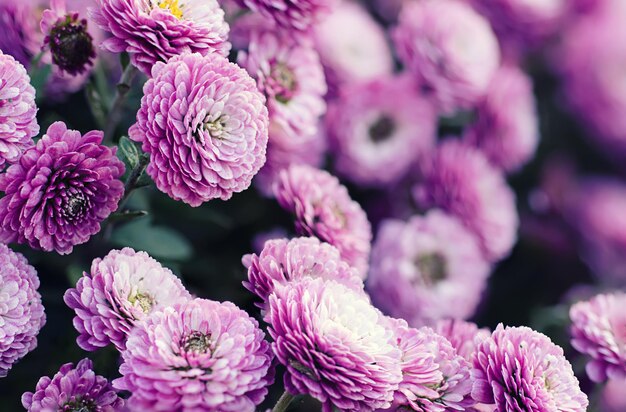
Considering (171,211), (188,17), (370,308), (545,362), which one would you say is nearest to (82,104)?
(171,211)

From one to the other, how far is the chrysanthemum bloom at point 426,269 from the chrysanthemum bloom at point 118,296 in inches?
15.0

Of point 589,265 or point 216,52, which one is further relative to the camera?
point 589,265

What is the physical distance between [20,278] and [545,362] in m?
0.47

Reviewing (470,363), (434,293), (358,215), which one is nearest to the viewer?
(470,363)

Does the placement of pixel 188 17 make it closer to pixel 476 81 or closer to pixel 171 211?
pixel 171 211

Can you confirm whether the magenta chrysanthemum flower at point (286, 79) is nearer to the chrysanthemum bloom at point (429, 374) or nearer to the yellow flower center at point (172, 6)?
the yellow flower center at point (172, 6)

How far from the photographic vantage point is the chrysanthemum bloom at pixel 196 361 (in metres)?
0.50

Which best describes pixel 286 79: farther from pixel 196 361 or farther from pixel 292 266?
pixel 196 361

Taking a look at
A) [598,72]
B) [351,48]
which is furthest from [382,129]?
[598,72]

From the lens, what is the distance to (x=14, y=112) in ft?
1.88

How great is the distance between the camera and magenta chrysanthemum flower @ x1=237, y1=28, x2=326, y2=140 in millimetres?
784

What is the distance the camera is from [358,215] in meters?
0.82

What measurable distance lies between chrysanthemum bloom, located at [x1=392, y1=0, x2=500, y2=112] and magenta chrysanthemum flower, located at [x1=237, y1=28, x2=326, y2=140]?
0.27 m

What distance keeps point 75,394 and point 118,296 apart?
0.09 m
